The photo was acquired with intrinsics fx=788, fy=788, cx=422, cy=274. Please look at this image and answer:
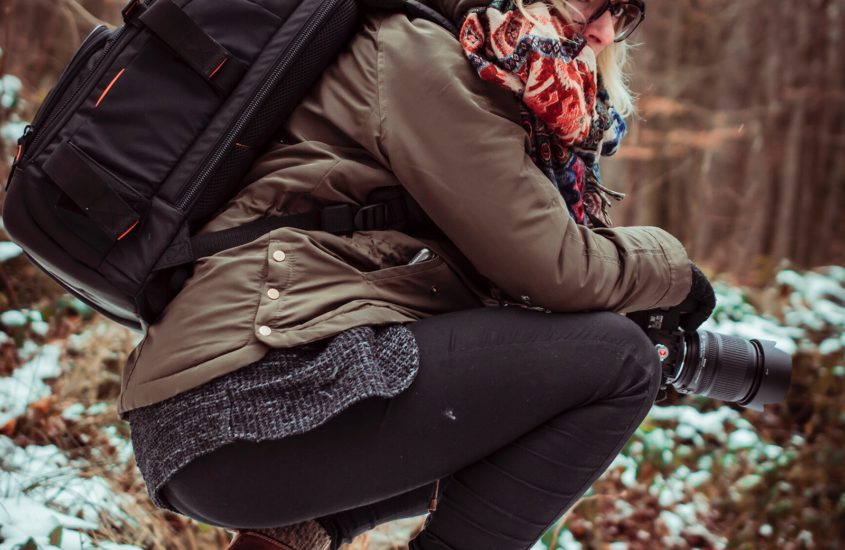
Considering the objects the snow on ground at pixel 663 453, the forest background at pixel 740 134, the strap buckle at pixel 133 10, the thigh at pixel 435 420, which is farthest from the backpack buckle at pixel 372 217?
the forest background at pixel 740 134

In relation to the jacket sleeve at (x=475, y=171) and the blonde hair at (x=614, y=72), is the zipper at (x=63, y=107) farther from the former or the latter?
the blonde hair at (x=614, y=72)

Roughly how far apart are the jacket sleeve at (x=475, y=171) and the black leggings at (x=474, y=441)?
0.28ft

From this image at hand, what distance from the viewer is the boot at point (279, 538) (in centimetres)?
136

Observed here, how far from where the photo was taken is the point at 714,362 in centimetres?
159

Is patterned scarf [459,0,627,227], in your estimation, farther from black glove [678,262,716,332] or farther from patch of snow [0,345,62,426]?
patch of snow [0,345,62,426]

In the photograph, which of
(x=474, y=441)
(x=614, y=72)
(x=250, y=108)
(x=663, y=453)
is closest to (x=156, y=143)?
(x=250, y=108)

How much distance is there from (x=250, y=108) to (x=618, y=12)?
0.71 meters

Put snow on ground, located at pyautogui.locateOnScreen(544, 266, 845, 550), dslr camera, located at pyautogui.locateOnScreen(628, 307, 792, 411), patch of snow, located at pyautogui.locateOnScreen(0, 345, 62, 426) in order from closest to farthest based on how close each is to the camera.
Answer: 1. dslr camera, located at pyautogui.locateOnScreen(628, 307, 792, 411)
2. patch of snow, located at pyautogui.locateOnScreen(0, 345, 62, 426)
3. snow on ground, located at pyautogui.locateOnScreen(544, 266, 845, 550)

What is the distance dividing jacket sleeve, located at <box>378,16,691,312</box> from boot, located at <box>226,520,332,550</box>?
0.56 metres

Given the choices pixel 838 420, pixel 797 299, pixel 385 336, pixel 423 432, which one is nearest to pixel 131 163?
pixel 385 336

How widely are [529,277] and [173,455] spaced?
60cm

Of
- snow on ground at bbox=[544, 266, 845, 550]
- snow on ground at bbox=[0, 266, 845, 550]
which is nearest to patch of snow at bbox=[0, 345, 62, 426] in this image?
snow on ground at bbox=[0, 266, 845, 550]

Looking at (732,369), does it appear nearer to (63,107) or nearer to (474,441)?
(474,441)

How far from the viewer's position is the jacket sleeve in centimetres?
121
